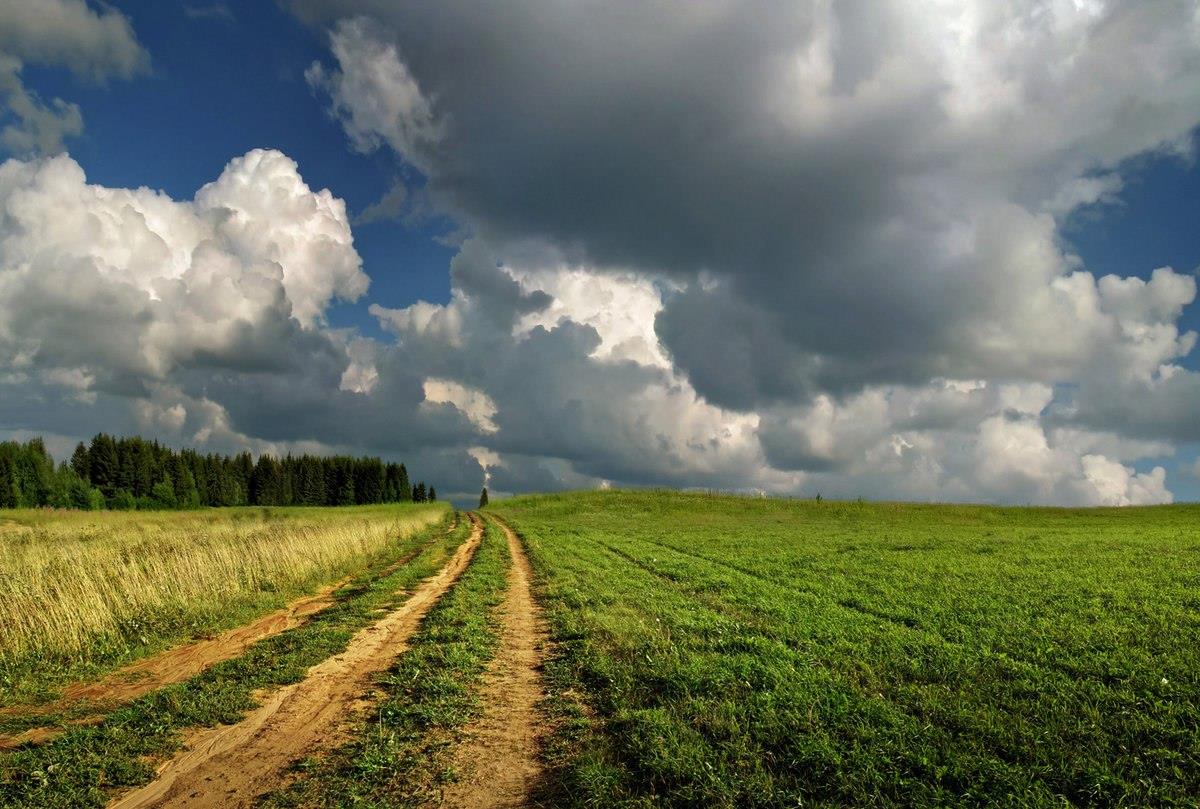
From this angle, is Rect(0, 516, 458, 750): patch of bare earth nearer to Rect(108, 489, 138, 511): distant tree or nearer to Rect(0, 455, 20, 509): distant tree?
Rect(0, 455, 20, 509): distant tree

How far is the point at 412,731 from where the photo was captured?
25.7 ft

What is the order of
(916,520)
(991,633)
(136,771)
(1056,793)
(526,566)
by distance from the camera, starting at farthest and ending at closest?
(916,520), (526,566), (991,633), (136,771), (1056,793)

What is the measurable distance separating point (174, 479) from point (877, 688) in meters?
147

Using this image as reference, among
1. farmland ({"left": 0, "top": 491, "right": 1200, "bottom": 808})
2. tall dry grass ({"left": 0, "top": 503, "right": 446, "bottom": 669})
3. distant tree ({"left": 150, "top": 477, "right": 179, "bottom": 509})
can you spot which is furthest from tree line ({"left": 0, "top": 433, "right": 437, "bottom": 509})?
farmland ({"left": 0, "top": 491, "right": 1200, "bottom": 808})

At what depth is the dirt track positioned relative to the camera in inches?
252

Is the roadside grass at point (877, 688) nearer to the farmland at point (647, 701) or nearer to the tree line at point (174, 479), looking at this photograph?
the farmland at point (647, 701)

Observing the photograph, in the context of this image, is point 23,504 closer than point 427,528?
No

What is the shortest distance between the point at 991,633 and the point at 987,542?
2387 cm

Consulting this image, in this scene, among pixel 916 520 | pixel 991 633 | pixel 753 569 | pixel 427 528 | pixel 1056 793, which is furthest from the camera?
pixel 916 520

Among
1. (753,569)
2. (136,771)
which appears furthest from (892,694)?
(753,569)

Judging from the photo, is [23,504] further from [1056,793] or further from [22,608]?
[1056,793]

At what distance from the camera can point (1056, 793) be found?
602 cm

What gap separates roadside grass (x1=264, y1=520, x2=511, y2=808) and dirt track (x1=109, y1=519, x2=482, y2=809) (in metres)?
0.36

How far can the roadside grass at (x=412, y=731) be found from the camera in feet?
20.5
